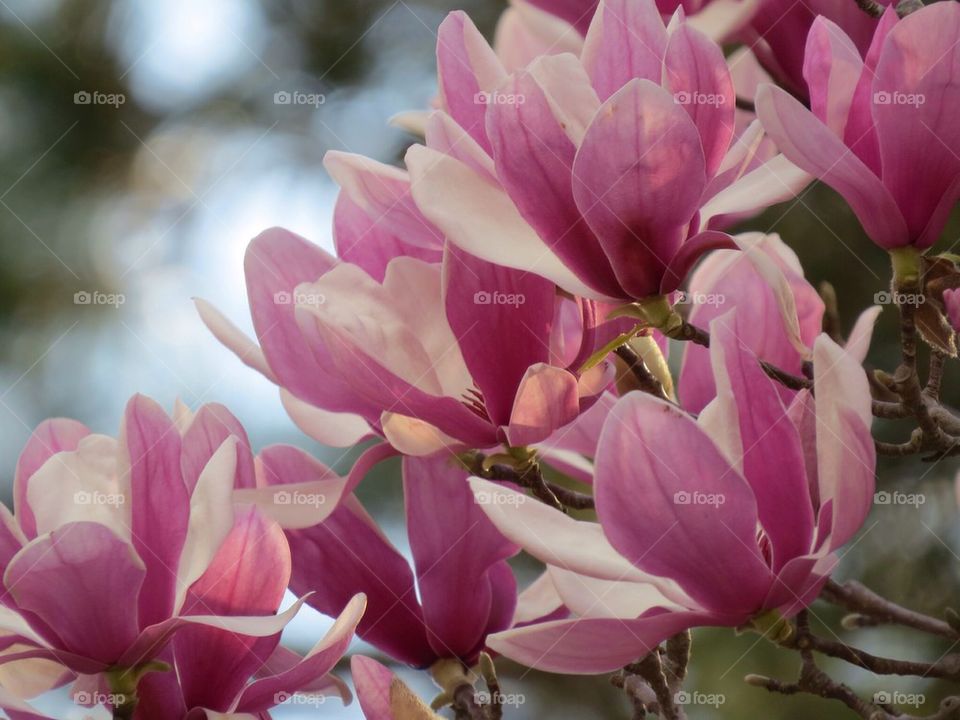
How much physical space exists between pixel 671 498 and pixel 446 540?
23 cm

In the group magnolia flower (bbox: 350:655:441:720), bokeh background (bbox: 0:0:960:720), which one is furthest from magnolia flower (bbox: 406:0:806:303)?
bokeh background (bbox: 0:0:960:720)

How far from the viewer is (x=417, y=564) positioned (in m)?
0.67

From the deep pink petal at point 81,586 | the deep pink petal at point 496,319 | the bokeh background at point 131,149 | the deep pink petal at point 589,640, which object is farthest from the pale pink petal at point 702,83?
the bokeh background at point 131,149

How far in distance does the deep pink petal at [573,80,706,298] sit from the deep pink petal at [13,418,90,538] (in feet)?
1.02

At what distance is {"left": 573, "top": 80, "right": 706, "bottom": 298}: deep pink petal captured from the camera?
0.47m

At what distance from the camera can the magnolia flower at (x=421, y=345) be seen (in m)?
0.54

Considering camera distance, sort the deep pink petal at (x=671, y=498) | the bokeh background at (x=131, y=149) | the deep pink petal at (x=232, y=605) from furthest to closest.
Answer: the bokeh background at (x=131, y=149)
the deep pink petal at (x=232, y=605)
the deep pink petal at (x=671, y=498)

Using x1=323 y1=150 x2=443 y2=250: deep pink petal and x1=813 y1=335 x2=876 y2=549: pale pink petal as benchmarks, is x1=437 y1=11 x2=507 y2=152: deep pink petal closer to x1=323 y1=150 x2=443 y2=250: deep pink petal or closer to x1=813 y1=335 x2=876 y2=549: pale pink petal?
x1=323 y1=150 x2=443 y2=250: deep pink petal

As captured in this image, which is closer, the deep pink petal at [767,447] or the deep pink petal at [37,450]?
the deep pink petal at [767,447]

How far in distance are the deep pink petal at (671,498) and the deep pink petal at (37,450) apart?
0.31m

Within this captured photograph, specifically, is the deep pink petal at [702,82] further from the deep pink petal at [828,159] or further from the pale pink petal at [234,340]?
the pale pink petal at [234,340]

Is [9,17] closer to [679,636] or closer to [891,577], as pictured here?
[891,577]

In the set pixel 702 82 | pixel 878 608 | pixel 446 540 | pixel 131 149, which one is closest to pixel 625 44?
pixel 702 82

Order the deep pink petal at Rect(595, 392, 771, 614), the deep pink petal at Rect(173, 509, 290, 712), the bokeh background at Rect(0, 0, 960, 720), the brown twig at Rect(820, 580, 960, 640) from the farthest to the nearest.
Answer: the bokeh background at Rect(0, 0, 960, 720), the brown twig at Rect(820, 580, 960, 640), the deep pink petal at Rect(173, 509, 290, 712), the deep pink petal at Rect(595, 392, 771, 614)
